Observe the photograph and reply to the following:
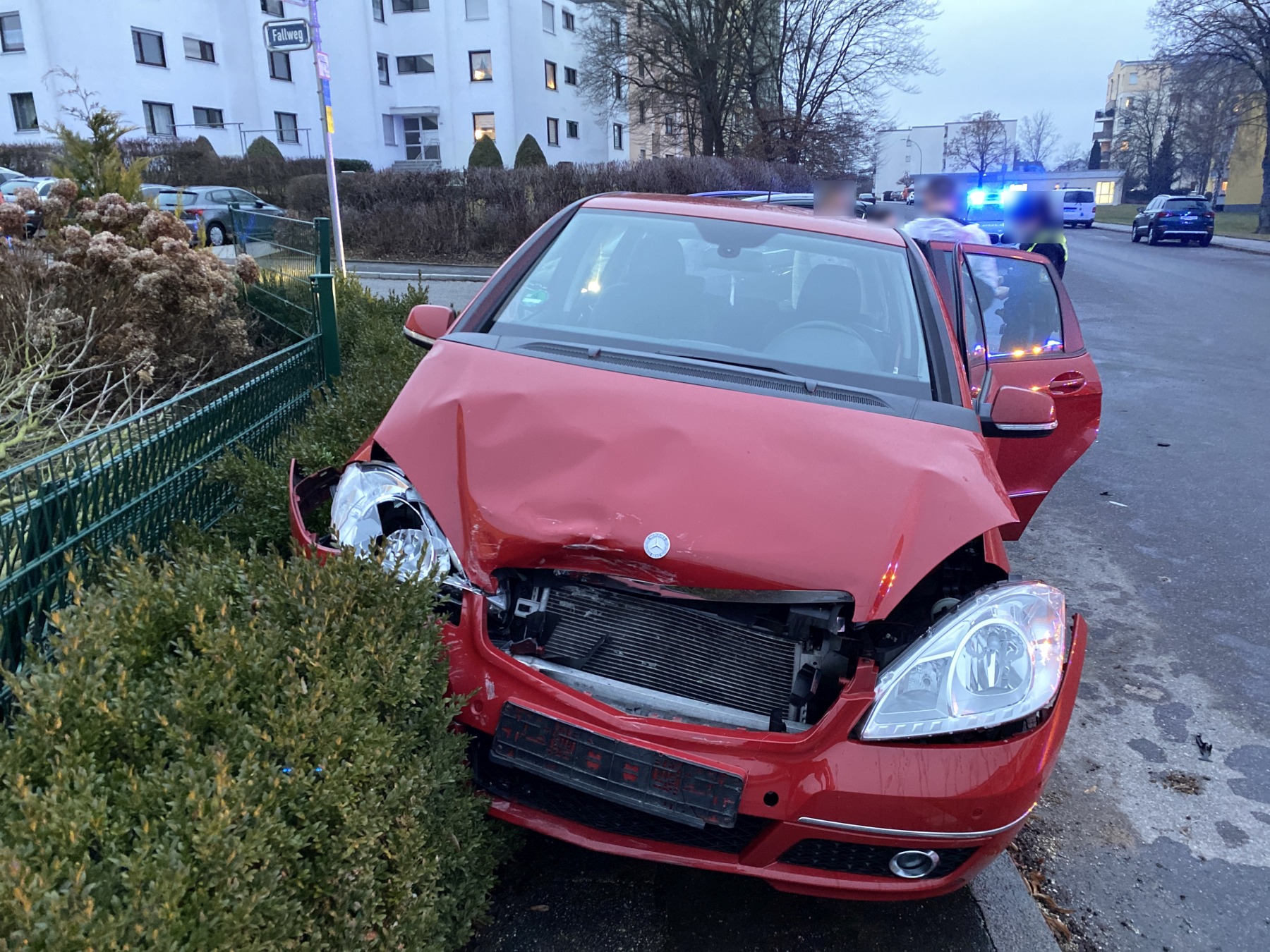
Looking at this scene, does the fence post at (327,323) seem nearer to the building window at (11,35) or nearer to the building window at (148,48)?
the building window at (148,48)

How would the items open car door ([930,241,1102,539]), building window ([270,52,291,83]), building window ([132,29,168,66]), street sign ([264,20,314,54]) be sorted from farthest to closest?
building window ([270,52,291,83]) → building window ([132,29,168,66]) → street sign ([264,20,314,54]) → open car door ([930,241,1102,539])

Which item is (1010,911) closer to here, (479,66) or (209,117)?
(209,117)

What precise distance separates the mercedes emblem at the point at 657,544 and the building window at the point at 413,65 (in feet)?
150

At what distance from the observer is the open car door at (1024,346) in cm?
443

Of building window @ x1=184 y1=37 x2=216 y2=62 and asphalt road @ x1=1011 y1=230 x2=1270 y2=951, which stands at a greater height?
building window @ x1=184 y1=37 x2=216 y2=62

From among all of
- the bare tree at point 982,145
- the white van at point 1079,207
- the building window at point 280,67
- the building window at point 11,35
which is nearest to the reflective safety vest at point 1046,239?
the bare tree at point 982,145

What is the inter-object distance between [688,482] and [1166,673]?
9.34 ft

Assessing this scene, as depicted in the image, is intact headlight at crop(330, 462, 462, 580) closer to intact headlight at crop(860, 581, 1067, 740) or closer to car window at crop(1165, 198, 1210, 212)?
intact headlight at crop(860, 581, 1067, 740)

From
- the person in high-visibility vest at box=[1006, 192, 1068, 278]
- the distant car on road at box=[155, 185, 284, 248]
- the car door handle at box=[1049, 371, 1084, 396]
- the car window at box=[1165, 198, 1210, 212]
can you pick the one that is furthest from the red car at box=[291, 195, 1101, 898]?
the car window at box=[1165, 198, 1210, 212]

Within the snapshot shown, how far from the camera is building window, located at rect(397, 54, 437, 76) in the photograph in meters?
42.5

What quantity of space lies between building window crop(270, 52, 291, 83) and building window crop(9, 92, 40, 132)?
919cm

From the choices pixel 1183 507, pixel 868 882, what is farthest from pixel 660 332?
pixel 1183 507

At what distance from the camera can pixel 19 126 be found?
34125 millimetres

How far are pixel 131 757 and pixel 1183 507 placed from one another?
6.25 m
